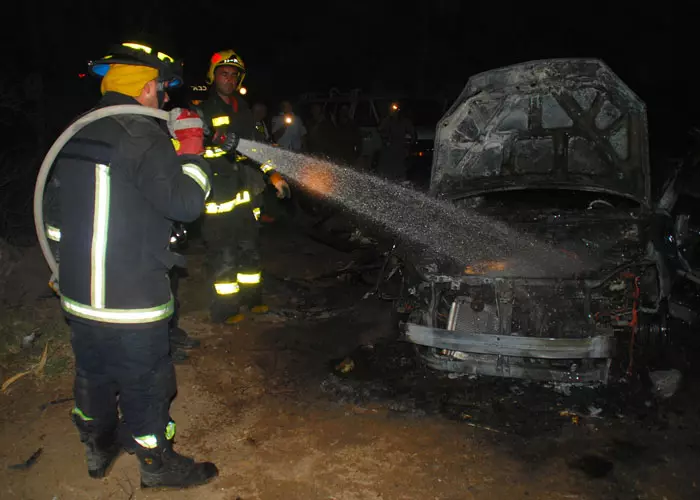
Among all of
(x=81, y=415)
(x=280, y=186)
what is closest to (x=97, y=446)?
(x=81, y=415)

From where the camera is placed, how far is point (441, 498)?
307 cm

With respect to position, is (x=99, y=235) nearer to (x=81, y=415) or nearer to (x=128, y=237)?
(x=128, y=237)

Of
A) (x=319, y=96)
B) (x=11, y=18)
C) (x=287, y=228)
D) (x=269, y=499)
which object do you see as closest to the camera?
(x=269, y=499)

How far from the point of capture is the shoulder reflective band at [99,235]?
8.90 ft

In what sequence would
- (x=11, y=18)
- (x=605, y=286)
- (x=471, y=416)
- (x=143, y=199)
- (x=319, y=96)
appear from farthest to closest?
1. (x=319, y=96)
2. (x=11, y=18)
3. (x=605, y=286)
4. (x=471, y=416)
5. (x=143, y=199)

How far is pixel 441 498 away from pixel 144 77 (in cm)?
257

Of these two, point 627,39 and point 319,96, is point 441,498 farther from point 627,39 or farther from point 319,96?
point 627,39

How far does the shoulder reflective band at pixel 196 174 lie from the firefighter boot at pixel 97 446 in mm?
1367

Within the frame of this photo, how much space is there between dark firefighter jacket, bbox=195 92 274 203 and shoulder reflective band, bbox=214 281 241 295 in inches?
29.2

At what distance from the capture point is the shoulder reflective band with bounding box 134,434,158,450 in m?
3.01

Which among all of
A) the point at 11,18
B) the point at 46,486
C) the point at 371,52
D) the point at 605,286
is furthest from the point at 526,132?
the point at 371,52

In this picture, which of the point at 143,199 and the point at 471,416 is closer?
the point at 143,199

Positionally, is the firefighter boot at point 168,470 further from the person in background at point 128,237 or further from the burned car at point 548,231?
the burned car at point 548,231

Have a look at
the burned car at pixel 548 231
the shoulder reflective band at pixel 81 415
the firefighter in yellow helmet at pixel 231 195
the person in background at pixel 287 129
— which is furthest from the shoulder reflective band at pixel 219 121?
the person in background at pixel 287 129
